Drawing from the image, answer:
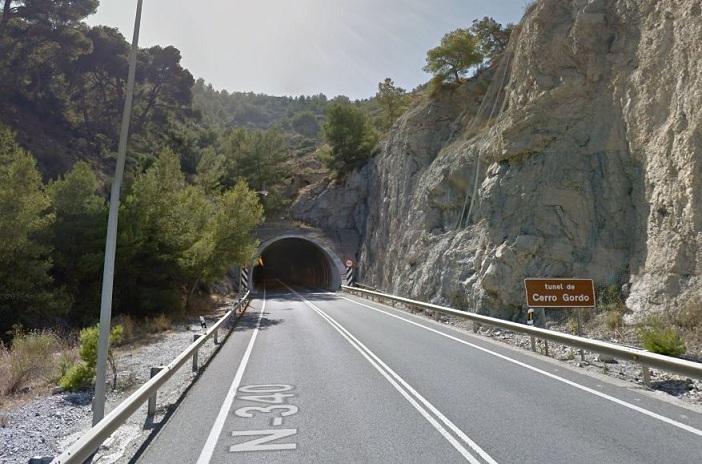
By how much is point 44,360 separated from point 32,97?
123 feet

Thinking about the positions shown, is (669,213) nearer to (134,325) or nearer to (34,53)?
(134,325)

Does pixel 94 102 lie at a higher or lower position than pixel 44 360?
higher

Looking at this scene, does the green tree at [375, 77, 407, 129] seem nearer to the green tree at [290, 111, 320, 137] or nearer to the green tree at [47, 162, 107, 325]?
the green tree at [47, 162, 107, 325]

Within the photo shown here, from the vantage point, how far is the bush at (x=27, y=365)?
9.45 m

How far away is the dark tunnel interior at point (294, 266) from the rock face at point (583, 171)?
2364 cm

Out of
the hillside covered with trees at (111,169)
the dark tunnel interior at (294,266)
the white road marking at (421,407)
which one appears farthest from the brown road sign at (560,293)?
the dark tunnel interior at (294,266)

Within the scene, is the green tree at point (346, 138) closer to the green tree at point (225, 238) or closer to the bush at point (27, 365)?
the green tree at point (225, 238)

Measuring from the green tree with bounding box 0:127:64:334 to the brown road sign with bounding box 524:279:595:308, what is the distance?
53.4 ft

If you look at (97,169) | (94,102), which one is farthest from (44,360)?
(94,102)

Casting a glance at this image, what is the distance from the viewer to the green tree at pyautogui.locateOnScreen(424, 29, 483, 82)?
33062mm

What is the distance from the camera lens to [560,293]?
12.0 metres

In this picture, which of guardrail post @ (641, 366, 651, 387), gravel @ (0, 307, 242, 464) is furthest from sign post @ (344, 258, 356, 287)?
guardrail post @ (641, 366, 651, 387)

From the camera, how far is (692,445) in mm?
5008

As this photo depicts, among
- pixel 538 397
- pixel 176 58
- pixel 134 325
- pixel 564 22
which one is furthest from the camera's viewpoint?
pixel 176 58
